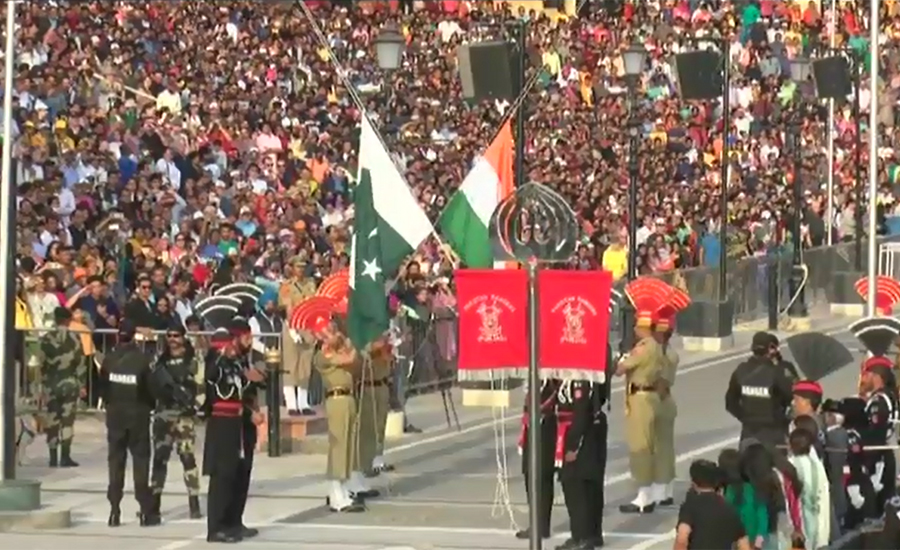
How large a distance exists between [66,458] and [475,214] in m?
5.20

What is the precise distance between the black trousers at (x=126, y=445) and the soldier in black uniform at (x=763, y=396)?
15.9ft

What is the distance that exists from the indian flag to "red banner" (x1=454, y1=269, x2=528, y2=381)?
5.72 meters

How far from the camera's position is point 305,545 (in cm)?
2420

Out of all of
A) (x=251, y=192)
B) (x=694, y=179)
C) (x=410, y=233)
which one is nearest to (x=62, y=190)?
(x=251, y=192)

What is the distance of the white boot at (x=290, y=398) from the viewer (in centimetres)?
3078

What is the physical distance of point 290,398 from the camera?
30828 millimetres

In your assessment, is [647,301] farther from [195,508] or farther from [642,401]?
[195,508]

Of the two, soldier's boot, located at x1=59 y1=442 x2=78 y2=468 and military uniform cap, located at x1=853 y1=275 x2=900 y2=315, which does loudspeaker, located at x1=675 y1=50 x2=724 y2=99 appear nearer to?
military uniform cap, located at x1=853 y1=275 x2=900 y2=315

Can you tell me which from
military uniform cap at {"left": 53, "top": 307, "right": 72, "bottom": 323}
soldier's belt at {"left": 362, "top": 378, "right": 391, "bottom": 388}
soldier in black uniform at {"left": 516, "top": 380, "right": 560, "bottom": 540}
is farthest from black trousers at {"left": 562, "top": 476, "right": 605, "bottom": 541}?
military uniform cap at {"left": 53, "top": 307, "right": 72, "bottom": 323}

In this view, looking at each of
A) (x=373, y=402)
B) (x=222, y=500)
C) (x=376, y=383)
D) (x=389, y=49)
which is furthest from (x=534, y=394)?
(x=389, y=49)

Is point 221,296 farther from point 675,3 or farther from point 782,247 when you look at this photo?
point 675,3

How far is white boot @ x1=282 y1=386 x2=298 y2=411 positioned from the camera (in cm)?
3078

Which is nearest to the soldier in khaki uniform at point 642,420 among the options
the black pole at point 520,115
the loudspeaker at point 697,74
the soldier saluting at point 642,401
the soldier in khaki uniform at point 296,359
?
the soldier saluting at point 642,401

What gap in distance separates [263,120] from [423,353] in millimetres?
11914
